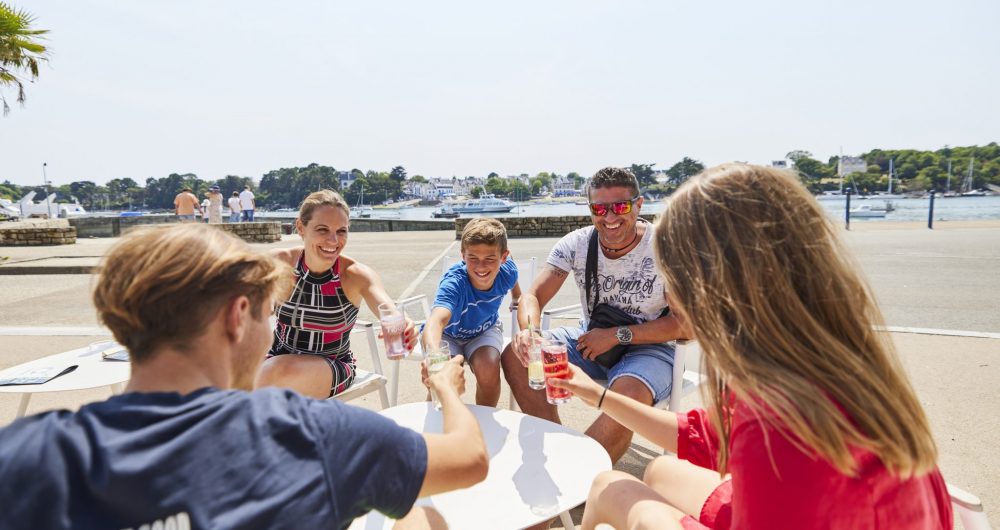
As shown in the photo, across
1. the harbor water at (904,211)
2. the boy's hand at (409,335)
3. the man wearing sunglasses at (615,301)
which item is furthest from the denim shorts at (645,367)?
the harbor water at (904,211)

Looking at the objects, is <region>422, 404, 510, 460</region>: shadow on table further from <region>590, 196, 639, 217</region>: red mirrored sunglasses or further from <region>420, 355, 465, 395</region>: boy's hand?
<region>590, 196, 639, 217</region>: red mirrored sunglasses

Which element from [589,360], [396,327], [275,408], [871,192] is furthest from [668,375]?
[871,192]

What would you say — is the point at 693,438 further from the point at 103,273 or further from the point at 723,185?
the point at 103,273

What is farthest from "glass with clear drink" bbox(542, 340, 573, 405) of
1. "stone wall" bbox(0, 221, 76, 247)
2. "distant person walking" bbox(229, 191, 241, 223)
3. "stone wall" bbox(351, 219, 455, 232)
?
"distant person walking" bbox(229, 191, 241, 223)

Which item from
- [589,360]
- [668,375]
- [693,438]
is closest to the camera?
[693,438]

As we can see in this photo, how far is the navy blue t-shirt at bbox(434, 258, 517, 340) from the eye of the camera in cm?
323

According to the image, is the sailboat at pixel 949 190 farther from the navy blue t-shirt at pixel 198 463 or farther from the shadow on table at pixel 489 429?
the navy blue t-shirt at pixel 198 463

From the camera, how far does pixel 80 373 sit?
2875mm

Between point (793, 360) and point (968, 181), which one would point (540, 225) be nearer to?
point (793, 360)

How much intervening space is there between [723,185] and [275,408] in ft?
3.32

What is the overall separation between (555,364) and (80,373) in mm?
2673

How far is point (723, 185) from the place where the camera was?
1.16 metres

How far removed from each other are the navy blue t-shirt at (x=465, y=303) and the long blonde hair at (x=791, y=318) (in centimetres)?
215

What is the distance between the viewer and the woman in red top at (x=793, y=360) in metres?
0.95
